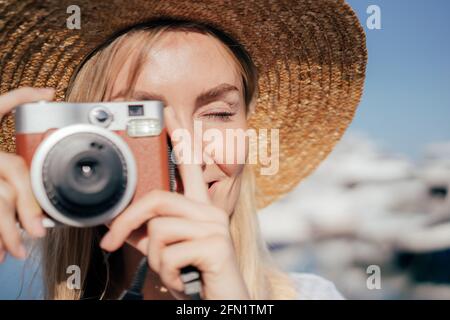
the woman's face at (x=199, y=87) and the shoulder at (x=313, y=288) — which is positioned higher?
the woman's face at (x=199, y=87)

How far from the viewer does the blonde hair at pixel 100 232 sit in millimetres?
1195

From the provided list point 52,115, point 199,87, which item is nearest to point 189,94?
point 199,87

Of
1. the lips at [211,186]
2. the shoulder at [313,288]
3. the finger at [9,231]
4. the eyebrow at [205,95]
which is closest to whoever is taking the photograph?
the finger at [9,231]

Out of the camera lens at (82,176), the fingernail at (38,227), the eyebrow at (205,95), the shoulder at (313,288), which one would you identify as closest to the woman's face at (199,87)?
the eyebrow at (205,95)

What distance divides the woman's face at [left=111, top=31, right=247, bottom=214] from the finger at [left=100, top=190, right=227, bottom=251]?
29 centimetres

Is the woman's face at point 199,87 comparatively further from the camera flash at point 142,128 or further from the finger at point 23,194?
the finger at point 23,194

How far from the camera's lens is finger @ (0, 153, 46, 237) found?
2.77 ft

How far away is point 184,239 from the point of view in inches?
33.6

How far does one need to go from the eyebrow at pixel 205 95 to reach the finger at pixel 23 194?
0.34 metres

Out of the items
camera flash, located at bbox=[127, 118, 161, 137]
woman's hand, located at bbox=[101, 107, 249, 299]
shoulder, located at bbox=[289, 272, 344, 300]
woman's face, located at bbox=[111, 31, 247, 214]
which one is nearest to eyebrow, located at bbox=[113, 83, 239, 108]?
woman's face, located at bbox=[111, 31, 247, 214]

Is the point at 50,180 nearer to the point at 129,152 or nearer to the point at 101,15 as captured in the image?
the point at 129,152

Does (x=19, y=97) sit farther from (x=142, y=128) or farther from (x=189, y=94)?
(x=189, y=94)

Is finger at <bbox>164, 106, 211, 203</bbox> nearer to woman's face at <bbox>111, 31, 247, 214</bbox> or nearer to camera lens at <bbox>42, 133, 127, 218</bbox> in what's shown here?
camera lens at <bbox>42, 133, 127, 218</bbox>

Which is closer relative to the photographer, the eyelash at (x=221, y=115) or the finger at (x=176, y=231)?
the finger at (x=176, y=231)
